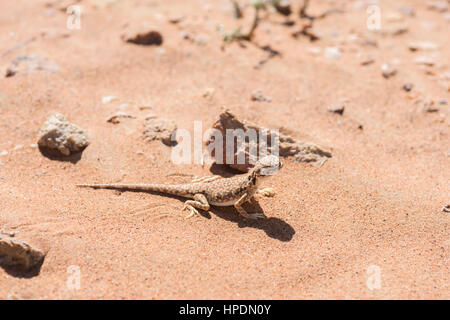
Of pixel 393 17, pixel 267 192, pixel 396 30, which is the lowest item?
pixel 267 192

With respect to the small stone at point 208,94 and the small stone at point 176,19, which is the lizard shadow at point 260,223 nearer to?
the small stone at point 208,94

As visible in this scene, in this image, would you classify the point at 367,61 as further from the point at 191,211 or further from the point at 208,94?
the point at 191,211

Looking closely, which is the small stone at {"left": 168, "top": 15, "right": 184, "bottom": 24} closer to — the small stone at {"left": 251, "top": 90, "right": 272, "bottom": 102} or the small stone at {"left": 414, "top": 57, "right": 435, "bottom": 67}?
the small stone at {"left": 251, "top": 90, "right": 272, "bottom": 102}

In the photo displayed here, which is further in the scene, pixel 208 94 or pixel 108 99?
pixel 208 94

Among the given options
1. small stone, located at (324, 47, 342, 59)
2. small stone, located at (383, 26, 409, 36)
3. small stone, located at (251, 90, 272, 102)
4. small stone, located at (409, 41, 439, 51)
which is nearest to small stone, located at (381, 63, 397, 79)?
small stone, located at (324, 47, 342, 59)

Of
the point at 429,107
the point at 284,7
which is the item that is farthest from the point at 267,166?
the point at 284,7
